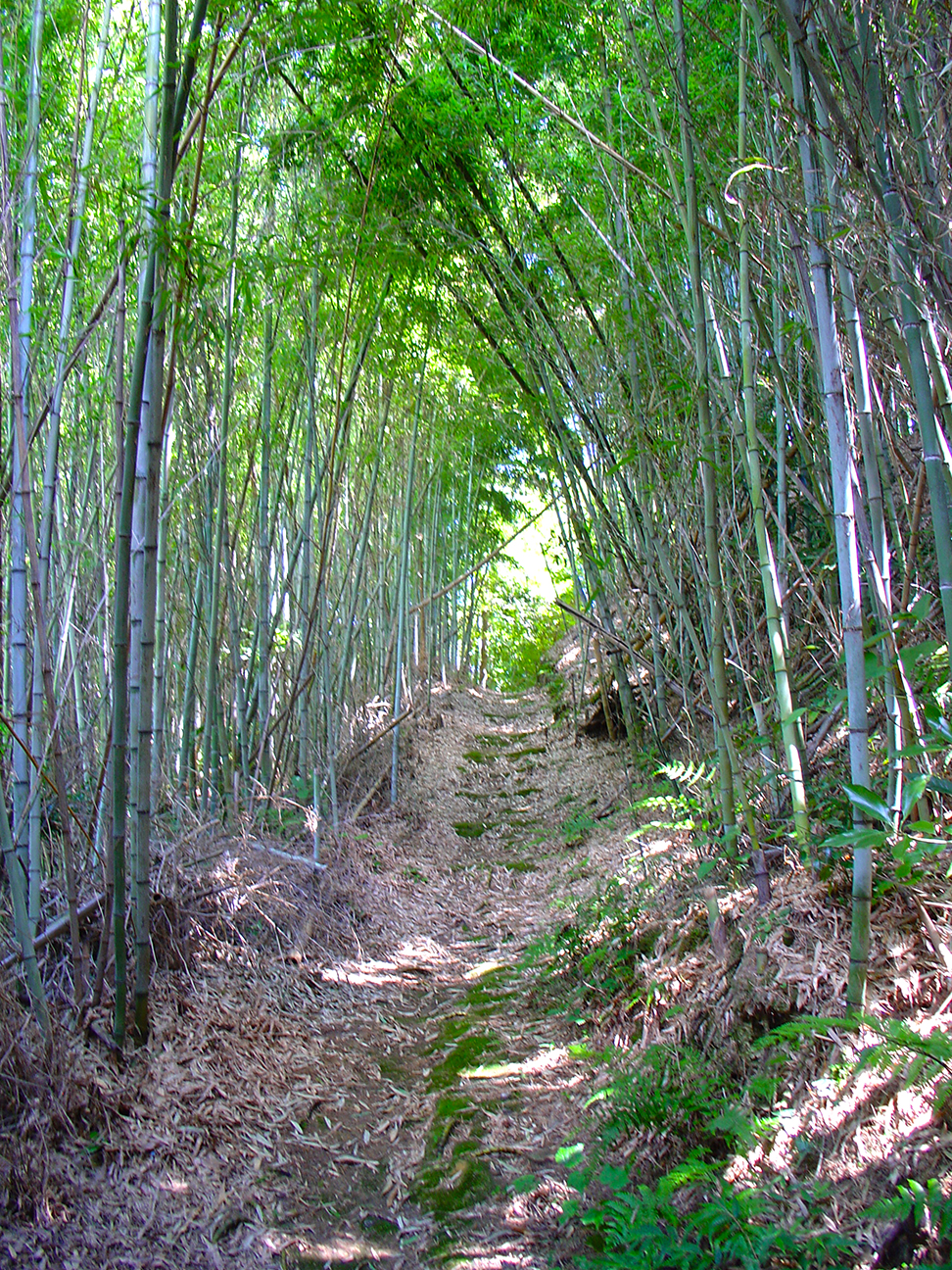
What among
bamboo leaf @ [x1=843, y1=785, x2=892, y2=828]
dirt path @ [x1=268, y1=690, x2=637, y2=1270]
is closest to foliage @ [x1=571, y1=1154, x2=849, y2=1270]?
dirt path @ [x1=268, y1=690, x2=637, y2=1270]

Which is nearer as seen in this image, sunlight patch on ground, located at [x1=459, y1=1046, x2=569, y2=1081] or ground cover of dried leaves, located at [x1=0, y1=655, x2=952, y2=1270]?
ground cover of dried leaves, located at [x1=0, y1=655, x2=952, y2=1270]

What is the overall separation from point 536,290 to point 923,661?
306 centimetres

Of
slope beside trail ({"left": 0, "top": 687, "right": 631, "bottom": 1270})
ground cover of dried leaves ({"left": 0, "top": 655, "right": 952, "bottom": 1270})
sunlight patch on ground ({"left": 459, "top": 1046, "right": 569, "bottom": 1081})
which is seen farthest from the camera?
sunlight patch on ground ({"left": 459, "top": 1046, "right": 569, "bottom": 1081})

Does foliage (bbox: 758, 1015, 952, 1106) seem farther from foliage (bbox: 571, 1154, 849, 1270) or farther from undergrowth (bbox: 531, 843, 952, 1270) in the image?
foliage (bbox: 571, 1154, 849, 1270)

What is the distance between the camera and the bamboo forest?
1387 millimetres

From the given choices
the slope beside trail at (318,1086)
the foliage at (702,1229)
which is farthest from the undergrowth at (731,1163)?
the slope beside trail at (318,1086)

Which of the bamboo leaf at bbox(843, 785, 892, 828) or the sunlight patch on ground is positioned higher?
the bamboo leaf at bbox(843, 785, 892, 828)

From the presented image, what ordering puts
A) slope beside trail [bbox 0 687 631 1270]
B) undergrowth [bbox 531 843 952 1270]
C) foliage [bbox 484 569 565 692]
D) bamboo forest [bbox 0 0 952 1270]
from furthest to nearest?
foliage [bbox 484 569 565 692] → slope beside trail [bbox 0 687 631 1270] → bamboo forest [bbox 0 0 952 1270] → undergrowth [bbox 531 843 952 1270]

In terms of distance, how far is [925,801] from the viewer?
167 cm

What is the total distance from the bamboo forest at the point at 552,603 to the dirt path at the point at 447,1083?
0.02 m

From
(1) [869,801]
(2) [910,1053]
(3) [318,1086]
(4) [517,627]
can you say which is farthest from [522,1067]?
(4) [517,627]

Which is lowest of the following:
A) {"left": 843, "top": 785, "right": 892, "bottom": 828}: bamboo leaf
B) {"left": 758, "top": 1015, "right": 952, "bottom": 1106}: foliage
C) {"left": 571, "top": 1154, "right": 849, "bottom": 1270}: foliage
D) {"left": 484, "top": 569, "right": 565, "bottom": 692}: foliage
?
{"left": 571, "top": 1154, "right": 849, "bottom": 1270}: foliage

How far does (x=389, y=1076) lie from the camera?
2406 millimetres

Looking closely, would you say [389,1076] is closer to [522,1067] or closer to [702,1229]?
[522,1067]
